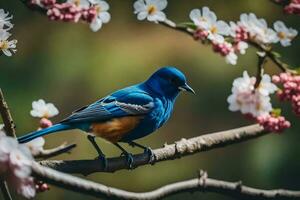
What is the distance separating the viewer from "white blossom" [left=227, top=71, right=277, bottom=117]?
4.02 feet

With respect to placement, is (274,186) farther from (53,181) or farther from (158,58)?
(53,181)

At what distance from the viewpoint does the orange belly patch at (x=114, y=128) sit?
46.9 inches

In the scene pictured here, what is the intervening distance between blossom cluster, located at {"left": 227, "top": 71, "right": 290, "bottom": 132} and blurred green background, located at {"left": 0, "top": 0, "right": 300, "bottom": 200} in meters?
0.29

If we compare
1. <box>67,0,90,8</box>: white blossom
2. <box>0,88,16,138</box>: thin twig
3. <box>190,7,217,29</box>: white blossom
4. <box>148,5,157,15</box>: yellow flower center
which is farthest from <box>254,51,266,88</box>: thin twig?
<box>0,88,16,138</box>: thin twig

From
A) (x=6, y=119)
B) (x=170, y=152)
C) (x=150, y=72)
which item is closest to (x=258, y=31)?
(x=170, y=152)

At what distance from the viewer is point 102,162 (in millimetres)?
1117

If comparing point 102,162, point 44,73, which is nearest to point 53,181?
point 102,162

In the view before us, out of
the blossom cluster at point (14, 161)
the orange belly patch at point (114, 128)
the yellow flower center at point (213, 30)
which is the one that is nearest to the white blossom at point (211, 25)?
the yellow flower center at point (213, 30)

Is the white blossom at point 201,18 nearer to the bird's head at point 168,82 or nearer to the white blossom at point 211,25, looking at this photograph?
the white blossom at point 211,25

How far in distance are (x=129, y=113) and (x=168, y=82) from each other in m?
0.12

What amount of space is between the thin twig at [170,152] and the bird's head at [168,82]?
103 millimetres

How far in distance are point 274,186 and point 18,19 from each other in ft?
2.38

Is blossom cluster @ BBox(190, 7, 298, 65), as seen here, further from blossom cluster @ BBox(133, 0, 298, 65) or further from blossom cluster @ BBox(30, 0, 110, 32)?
blossom cluster @ BBox(30, 0, 110, 32)

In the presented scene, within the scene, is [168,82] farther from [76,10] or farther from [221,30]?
[76,10]
